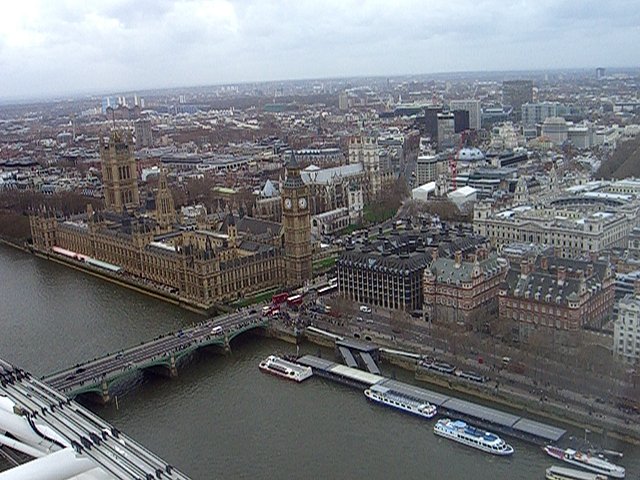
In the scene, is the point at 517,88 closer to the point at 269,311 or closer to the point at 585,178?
the point at 585,178

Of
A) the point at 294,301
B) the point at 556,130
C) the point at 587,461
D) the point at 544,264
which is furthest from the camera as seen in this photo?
the point at 556,130

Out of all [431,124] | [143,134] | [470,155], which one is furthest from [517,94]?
[143,134]

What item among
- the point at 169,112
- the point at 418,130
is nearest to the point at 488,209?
the point at 418,130

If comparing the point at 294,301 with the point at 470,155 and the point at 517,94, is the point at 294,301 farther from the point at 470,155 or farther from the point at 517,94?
the point at 517,94

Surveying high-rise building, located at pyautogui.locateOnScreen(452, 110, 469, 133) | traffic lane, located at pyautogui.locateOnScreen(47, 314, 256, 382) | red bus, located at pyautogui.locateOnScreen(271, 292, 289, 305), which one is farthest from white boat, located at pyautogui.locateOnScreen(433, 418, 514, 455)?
high-rise building, located at pyautogui.locateOnScreen(452, 110, 469, 133)

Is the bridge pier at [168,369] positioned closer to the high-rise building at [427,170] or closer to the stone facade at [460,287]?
the stone facade at [460,287]

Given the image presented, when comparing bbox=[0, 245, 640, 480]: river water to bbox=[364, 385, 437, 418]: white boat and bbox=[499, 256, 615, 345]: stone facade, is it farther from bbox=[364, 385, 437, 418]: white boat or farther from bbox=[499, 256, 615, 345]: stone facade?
bbox=[499, 256, 615, 345]: stone facade

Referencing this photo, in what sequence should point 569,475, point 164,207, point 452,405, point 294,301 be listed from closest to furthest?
point 569,475 < point 452,405 < point 294,301 < point 164,207
